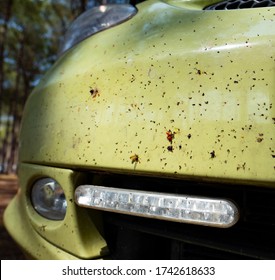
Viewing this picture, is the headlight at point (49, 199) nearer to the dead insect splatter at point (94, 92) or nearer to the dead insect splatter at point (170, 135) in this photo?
the dead insect splatter at point (94, 92)

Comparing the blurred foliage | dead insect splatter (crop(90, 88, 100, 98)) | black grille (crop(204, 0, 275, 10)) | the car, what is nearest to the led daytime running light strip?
the car

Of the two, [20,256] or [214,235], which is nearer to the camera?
[214,235]

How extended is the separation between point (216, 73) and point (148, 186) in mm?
405

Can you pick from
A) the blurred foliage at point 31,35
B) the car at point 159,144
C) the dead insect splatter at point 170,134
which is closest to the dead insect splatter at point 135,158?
the car at point 159,144

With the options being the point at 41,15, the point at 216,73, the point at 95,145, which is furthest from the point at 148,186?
the point at 41,15

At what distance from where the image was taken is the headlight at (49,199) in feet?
4.13

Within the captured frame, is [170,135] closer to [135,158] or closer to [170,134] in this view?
[170,134]

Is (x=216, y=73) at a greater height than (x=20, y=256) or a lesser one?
greater

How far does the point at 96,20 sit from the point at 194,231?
102 cm

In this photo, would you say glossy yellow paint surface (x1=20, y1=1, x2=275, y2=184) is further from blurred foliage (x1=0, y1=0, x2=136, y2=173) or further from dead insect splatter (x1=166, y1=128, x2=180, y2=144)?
blurred foliage (x1=0, y1=0, x2=136, y2=173)

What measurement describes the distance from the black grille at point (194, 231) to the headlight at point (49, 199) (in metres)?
0.13

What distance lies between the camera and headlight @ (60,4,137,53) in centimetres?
158

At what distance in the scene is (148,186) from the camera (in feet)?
3.81

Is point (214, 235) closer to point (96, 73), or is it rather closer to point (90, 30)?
point (96, 73)
